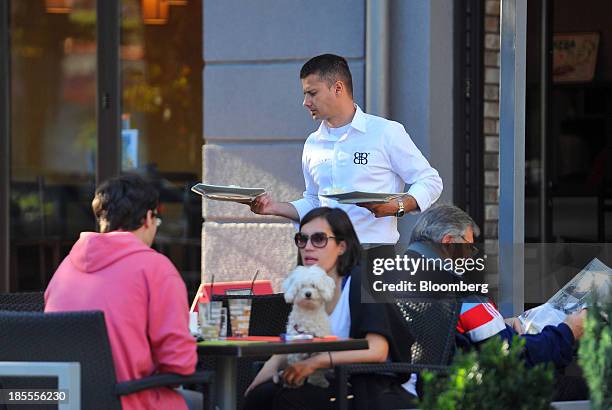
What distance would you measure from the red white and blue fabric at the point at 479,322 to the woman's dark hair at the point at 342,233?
508mm

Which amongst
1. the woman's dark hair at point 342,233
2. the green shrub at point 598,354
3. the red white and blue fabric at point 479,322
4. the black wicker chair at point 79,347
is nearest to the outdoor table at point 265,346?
the black wicker chair at point 79,347

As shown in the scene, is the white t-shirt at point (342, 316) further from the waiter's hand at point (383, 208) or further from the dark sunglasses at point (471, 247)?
the waiter's hand at point (383, 208)

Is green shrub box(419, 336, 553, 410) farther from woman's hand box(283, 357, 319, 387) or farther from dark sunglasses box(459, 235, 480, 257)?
dark sunglasses box(459, 235, 480, 257)

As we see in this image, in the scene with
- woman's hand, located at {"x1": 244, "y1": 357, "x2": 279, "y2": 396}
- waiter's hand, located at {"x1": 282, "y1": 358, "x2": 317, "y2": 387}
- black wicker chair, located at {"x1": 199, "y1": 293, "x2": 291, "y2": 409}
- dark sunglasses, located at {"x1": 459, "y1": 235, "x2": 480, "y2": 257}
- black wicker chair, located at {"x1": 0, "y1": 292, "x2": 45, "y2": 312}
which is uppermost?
dark sunglasses, located at {"x1": 459, "y1": 235, "x2": 480, "y2": 257}

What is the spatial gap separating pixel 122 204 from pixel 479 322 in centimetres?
147

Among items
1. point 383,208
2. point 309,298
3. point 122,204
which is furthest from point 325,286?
point 383,208

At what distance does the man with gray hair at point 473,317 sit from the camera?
476cm

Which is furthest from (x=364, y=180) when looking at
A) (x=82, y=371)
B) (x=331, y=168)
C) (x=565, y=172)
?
(x=565, y=172)

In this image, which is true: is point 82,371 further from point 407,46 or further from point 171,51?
point 171,51

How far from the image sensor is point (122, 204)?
4355 mm

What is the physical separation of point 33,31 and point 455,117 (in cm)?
438

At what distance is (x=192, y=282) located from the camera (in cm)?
964

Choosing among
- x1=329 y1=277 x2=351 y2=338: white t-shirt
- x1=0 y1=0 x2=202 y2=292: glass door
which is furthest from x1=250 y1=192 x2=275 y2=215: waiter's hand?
x1=0 y1=0 x2=202 y2=292: glass door

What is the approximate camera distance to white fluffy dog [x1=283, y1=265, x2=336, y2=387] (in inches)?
171
